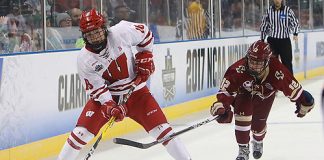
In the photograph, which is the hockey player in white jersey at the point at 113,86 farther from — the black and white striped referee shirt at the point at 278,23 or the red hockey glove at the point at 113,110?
the black and white striped referee shirt at the point at 278,23

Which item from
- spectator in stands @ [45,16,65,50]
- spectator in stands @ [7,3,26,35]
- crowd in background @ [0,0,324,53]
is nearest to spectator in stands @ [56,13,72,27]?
crowd in background @ [0,0,324,53]

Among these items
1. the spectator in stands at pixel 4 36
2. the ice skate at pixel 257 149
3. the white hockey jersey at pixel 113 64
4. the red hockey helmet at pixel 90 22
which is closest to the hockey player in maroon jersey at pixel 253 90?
the ice skate at pixel 257 149

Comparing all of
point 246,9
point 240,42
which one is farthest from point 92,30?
point 246,9

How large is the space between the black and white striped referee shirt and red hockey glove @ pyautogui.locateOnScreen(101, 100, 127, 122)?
535cm

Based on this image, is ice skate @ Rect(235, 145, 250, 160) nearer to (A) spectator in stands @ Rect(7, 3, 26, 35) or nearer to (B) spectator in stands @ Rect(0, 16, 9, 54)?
(B) spectator in stands @ Rect(0, 16, 9, 54)

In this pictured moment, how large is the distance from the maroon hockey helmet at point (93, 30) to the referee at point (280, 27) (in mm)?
5345

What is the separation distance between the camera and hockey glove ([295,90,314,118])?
4.29 metres

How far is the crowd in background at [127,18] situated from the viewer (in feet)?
18.3

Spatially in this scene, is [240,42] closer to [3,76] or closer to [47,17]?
[47,17]

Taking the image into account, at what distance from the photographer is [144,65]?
155 inches

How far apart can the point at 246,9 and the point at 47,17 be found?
522 cm

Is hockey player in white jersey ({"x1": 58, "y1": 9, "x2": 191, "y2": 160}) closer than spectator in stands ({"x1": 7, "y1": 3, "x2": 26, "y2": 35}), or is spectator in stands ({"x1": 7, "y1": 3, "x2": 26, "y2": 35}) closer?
hockey player in white jersey ({"x1": 58, "y1": 9, "x2": 191, "y2": 160})

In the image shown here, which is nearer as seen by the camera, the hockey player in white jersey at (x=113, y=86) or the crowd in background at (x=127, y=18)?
the hockey player in white jersey at (x=113, y=86)

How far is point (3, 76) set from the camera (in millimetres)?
4957
